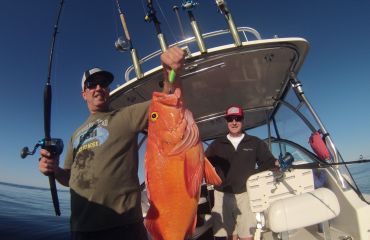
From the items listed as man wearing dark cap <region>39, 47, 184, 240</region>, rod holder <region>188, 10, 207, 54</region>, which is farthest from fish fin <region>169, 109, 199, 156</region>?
rod holder <region>188, 10, 207, 54</region>

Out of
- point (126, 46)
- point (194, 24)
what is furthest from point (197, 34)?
point (126, 46)

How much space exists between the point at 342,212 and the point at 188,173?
263 cm

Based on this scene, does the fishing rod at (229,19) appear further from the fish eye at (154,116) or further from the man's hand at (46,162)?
the man's hand at (46,162)

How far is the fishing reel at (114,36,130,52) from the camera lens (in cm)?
386

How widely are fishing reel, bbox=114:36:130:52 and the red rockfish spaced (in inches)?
88.1

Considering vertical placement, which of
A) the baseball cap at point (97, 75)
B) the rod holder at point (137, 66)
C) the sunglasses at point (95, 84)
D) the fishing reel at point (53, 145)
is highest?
the rod holder at point (137, 66)

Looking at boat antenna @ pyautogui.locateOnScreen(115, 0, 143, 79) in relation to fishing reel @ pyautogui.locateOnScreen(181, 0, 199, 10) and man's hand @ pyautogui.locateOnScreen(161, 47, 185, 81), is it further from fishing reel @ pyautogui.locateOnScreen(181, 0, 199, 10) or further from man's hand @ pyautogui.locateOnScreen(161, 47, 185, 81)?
man's hand @ pyautogui.locateOnScreen(161, 47, 185, 81)

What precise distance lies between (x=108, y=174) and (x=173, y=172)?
0.63 m

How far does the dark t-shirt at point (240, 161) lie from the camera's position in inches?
163

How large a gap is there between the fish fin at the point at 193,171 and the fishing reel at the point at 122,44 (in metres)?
2.51

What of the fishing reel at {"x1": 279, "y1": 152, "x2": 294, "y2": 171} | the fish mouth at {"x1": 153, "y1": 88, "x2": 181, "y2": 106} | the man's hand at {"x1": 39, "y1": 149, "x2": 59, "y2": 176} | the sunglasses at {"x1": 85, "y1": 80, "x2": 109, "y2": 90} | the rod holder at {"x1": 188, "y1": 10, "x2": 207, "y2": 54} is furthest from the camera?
the rod holder at {"x1": 188, "y1": 10, "x2": 207, "y2": 54}

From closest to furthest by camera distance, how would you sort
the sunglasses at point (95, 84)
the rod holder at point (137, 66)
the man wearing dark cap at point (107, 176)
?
the man wearing dark cap at point (107, 176) < the sunglasses at point (95, 84) < the rod holder at point (137, 66)

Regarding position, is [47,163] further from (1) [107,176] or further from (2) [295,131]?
(2) [295,131]

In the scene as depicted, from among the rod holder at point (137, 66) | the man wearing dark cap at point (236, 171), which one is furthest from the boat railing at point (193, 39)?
the man wearing dark cap at point (236, 171)
